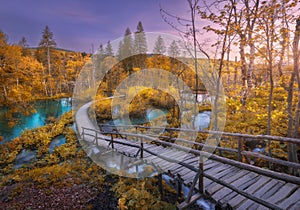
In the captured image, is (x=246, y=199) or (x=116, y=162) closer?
(x=246, y=199)

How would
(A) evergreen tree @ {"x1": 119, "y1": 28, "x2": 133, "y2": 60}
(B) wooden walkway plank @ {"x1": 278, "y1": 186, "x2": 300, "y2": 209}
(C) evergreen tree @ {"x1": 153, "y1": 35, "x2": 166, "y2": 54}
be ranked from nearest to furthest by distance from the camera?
1. (B) wooden walkway plank @ {"x1": 278, "y1": 186, "x2": 300, "y2": 209}
2. (C) evergreen tree @ {"x1": 153, "y1": 35, "x2": 166, "y2": 54}
3. (A) evergreen tree @ {"x1": 119, "y1": 28, "x2": 133, "y2": 60}

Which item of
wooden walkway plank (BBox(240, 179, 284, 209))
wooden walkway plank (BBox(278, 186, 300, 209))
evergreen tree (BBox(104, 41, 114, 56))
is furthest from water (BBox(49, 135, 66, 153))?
evergreen tree (BBox(104, 41, 114, 56))

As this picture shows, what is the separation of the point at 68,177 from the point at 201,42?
364 inches

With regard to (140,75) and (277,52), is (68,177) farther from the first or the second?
(140,75)

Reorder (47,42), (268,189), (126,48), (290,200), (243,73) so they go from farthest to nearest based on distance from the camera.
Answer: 1. (126,48)
2. (47,42)
3. (243,73)
4. (268,189)
5. (290,200)

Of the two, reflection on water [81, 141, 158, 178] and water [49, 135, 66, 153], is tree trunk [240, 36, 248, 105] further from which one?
water [49, 135, 66, 153]

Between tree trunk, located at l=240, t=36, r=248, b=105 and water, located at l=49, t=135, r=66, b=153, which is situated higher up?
tree trunk, located at l=240, t=36, r=248, b=105

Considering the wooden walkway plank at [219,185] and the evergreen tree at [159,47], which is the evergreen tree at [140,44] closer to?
the evergreen tree at [159,47]

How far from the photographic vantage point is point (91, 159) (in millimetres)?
9750

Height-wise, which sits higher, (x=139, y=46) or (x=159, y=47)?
(x=139, y=46)

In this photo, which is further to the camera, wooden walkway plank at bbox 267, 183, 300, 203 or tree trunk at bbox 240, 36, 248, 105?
tree trunk at bbox 240, 36, 248, 105

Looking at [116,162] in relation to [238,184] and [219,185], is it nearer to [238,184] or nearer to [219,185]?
[219,185]

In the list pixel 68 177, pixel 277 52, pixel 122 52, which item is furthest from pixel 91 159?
pixel 122 52

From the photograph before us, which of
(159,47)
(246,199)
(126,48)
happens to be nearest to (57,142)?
(246,199)
